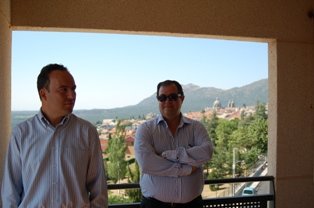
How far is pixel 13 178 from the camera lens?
1.57 m

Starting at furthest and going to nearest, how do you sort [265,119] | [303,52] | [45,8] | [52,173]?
[265,119], [303,52], [45,8], [52,173]

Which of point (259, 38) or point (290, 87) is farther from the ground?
point (259, 38)

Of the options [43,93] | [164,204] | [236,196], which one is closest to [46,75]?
[43,93]

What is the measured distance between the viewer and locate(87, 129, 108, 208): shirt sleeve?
162cm

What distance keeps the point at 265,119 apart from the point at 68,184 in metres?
2.60

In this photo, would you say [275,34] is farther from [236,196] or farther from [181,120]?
[236,196]

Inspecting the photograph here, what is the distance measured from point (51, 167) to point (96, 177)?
0.81ft

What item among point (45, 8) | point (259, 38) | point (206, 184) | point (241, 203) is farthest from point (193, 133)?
point (45, 8)

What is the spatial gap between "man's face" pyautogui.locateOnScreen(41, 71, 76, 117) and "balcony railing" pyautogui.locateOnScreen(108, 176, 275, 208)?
109cm

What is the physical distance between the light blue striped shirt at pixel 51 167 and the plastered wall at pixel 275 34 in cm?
141

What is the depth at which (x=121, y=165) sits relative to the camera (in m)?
A: 3.03

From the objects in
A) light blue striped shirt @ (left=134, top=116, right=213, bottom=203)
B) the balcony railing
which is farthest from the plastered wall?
light blue striped shirt @ (left=134, top=116, right=213, bottom=203)

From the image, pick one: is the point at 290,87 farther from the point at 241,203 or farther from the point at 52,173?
the point at 52,173

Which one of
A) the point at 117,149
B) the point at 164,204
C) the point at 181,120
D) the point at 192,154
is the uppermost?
the point at 181,120
